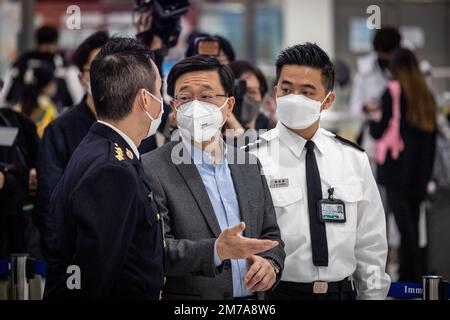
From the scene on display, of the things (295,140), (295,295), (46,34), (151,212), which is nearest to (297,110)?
(295,140)

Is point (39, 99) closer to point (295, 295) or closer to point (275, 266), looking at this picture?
point (295, 295)

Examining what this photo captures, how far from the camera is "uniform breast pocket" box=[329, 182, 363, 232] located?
3400 mm

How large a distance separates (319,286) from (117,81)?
1068 millimetres

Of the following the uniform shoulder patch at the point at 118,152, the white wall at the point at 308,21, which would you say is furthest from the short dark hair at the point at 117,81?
the white wall at the point at 308,21

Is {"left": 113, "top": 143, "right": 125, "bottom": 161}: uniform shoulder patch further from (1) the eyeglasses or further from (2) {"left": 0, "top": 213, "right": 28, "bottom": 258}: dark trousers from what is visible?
(2) {"left": 0, "top": 213, "right": 28, "bottom": 258}: dark trousers

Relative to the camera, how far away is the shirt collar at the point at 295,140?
3467 millimetres

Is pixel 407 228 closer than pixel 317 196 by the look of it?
No

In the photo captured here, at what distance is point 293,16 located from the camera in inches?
424

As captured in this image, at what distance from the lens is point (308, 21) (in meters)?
10.8

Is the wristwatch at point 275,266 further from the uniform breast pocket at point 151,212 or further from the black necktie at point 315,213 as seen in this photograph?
the uniform breast pocket at point 151,212

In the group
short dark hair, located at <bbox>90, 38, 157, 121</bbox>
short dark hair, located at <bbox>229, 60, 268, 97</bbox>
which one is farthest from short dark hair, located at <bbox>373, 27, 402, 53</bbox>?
short dark hair, located at <bbox>90, 38, 157, 121</bbox>

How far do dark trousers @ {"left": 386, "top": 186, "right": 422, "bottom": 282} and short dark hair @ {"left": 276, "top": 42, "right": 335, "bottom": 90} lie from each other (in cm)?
296
